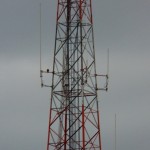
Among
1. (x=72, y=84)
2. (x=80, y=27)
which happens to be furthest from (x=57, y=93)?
(x=80, y=27)

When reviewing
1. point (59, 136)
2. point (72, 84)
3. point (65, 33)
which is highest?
point (65, 33)

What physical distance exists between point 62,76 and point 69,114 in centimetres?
306

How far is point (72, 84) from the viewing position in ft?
195

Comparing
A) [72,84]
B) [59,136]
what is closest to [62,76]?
[72,84]

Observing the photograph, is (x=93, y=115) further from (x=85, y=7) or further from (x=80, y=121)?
(x=85, y=7)

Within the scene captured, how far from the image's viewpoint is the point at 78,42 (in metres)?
59.0

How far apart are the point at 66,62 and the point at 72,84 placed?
1.81 meters

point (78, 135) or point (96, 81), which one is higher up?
point (96, 81)

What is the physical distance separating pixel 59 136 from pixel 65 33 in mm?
8117

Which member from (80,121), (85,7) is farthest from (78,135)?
(85,7)

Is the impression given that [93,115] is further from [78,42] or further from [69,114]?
[78,42]

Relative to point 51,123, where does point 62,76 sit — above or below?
above

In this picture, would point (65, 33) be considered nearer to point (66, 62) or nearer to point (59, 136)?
point (66, 62)

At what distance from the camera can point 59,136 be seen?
59.1 meters
